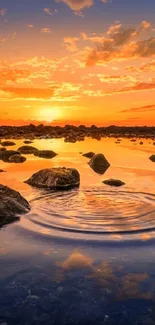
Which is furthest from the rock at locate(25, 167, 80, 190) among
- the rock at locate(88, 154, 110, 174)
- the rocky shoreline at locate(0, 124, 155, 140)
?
the rocky shoreline at locate(0, 124, 155, 140)

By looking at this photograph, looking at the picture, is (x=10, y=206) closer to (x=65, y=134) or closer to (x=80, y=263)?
(x=80, y=263)

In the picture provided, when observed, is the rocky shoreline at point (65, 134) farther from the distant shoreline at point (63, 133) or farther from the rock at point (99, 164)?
the rock at point (99, 164)

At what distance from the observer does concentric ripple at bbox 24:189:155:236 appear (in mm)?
8797

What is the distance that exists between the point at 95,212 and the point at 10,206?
2.38 meters

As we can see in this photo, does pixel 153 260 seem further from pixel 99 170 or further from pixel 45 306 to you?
pixel 99 170

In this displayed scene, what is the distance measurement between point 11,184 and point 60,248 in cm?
825

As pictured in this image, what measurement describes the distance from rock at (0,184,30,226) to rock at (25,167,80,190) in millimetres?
3738

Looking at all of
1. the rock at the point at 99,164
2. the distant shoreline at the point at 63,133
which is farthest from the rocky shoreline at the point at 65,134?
the rock at the point at 99,164

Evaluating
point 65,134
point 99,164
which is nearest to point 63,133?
point 65,134

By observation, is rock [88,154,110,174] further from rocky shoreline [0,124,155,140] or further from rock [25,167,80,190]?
rocky shoreline [0,124,155,140]

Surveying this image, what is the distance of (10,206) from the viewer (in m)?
10.1

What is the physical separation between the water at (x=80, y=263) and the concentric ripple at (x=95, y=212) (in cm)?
2

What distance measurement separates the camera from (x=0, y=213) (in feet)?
31.8

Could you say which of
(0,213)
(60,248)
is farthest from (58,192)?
(60,248)
